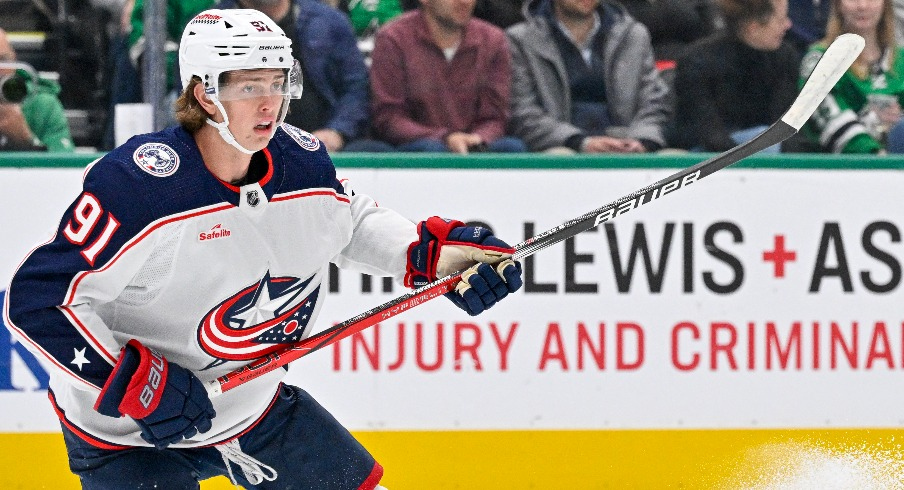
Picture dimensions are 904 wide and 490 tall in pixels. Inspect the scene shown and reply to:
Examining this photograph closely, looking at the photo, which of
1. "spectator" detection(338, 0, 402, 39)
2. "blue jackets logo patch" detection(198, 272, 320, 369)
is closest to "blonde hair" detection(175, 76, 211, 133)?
"blue jackets logo patch" detection(198, 272, 320, 369)

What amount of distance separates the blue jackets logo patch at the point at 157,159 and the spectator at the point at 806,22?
213cm

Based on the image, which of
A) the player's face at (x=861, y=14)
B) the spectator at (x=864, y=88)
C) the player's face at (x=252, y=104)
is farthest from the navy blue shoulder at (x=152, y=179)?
the player's face at (x=861, y=14)

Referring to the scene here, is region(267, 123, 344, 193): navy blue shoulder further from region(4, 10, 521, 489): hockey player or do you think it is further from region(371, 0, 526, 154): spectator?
region(371, 0, 526, 154): spectator

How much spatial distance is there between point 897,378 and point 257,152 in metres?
2.10

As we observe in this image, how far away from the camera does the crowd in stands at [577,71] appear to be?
12.4 feet

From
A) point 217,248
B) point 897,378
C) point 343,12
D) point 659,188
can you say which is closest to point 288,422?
point 217,248

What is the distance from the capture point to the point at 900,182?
12.2 feet

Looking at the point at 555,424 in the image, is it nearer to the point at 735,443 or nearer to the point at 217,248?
the point at 735,443

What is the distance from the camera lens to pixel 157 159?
238 cm

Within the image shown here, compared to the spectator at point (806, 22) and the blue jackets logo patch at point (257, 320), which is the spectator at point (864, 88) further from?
the blue jackets logo patch at point (257, 320)

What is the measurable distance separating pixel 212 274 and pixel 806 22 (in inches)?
85.3

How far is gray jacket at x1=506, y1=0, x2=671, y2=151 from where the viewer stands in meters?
3.80

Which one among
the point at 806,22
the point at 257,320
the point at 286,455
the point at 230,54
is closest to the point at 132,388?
the point at 257,320

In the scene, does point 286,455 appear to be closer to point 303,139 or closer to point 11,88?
point 303,139
